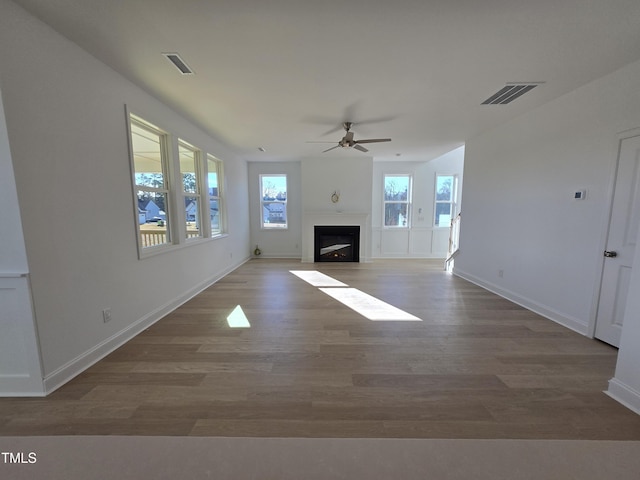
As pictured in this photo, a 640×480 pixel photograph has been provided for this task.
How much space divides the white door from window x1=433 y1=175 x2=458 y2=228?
4.73 m

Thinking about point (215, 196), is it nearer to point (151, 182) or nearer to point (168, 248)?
point (151, 182)

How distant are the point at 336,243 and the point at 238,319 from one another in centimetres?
396

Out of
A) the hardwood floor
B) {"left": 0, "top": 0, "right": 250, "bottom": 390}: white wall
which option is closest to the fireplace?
the hardwood floor

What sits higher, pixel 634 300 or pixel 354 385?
pixel 634 300

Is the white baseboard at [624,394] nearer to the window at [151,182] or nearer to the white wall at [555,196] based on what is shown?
the white wall at [555,196]

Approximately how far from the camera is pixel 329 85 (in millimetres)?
2531

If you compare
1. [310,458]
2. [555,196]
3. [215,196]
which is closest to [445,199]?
[555,196]

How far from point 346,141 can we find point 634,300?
3367 mm

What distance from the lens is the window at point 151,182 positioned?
287 centimetres

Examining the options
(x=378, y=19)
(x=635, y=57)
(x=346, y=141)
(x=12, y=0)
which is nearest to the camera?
(x=12, y=0)

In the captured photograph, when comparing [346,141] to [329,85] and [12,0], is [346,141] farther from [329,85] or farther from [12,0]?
[12,0]

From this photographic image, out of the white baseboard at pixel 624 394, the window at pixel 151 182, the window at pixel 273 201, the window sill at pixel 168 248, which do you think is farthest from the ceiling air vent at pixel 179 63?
the window at pixel 273 201

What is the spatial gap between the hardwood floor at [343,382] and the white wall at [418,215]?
13.3 feet

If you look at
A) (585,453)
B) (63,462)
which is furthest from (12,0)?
(585,453)
